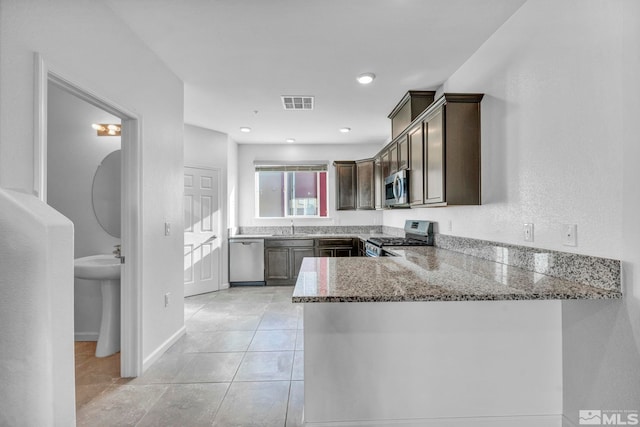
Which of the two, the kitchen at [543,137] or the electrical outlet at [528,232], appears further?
the electrical outlet at [528,232]

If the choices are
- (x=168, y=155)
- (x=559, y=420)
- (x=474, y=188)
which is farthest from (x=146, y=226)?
(x=559, y=420)

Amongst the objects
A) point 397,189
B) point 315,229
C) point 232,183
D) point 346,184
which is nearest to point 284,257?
point 315,229

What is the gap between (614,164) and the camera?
4.29ft

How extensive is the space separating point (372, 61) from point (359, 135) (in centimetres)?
257

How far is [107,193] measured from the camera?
305 cm

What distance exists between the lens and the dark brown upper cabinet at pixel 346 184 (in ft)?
17.8

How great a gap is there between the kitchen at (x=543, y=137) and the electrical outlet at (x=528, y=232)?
0.03m

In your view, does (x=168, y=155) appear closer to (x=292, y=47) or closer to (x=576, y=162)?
(x=292, y=47)

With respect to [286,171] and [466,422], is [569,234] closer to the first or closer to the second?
[466,422]

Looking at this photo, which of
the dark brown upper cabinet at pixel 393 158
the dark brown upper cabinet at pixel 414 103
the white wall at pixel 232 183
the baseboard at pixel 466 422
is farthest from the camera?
the white wall at pixel 232 183

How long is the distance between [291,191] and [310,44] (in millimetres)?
3623

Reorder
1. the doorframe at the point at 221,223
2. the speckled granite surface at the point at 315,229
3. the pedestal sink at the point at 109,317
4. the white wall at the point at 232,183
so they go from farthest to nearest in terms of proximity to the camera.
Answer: the speckled granite surface at the point at 315,229, the white wall at the point at 232,183, the doorframe at the point at 221,223, the pedestal sink at the point at 109,317

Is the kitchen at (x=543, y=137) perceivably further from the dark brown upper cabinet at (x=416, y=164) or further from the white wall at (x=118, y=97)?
the dark brown upper cabinet at (x=416, y=164)

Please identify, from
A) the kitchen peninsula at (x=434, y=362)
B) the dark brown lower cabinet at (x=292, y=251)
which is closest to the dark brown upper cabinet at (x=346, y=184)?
the dark brown lower cabinet at (x=292, y=251)
